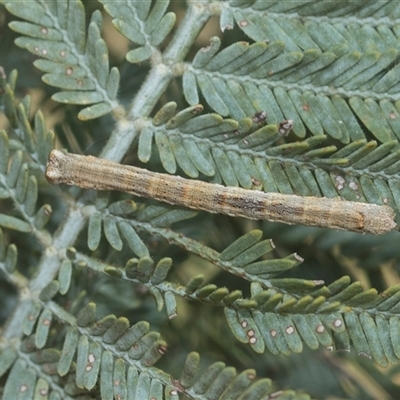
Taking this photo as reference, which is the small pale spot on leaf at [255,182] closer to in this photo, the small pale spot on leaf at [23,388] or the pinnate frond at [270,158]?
the pinnate frond at [270,158]

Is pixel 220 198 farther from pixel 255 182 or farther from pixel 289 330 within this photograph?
pixel 289 330

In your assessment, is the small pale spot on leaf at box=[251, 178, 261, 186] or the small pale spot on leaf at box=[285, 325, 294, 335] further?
the small pale spot on leaf at box=[251, 178, 261, 186]

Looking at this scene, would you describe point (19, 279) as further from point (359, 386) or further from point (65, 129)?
point (359, 386)

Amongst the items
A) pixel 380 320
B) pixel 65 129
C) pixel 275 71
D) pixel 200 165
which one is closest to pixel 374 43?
pixel 275 71

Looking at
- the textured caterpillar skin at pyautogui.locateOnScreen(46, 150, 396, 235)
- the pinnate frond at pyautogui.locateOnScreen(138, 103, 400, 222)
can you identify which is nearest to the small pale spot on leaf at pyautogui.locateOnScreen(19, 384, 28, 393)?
the textured caterpillar skin at pyautogui.locateOnScreen(46, 150, 396, 235)

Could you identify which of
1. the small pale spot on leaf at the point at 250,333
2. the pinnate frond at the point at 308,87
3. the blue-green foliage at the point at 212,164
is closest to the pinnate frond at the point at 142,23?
the blue-green foliage at the point at 212,164

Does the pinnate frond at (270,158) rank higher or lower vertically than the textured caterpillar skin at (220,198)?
higher

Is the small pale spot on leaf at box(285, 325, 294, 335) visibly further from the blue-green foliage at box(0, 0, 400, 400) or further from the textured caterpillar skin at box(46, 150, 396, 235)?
the textured caterpillar skin at box(46, 150, 396, 235)

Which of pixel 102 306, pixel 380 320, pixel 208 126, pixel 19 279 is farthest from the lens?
pixel 102 306
